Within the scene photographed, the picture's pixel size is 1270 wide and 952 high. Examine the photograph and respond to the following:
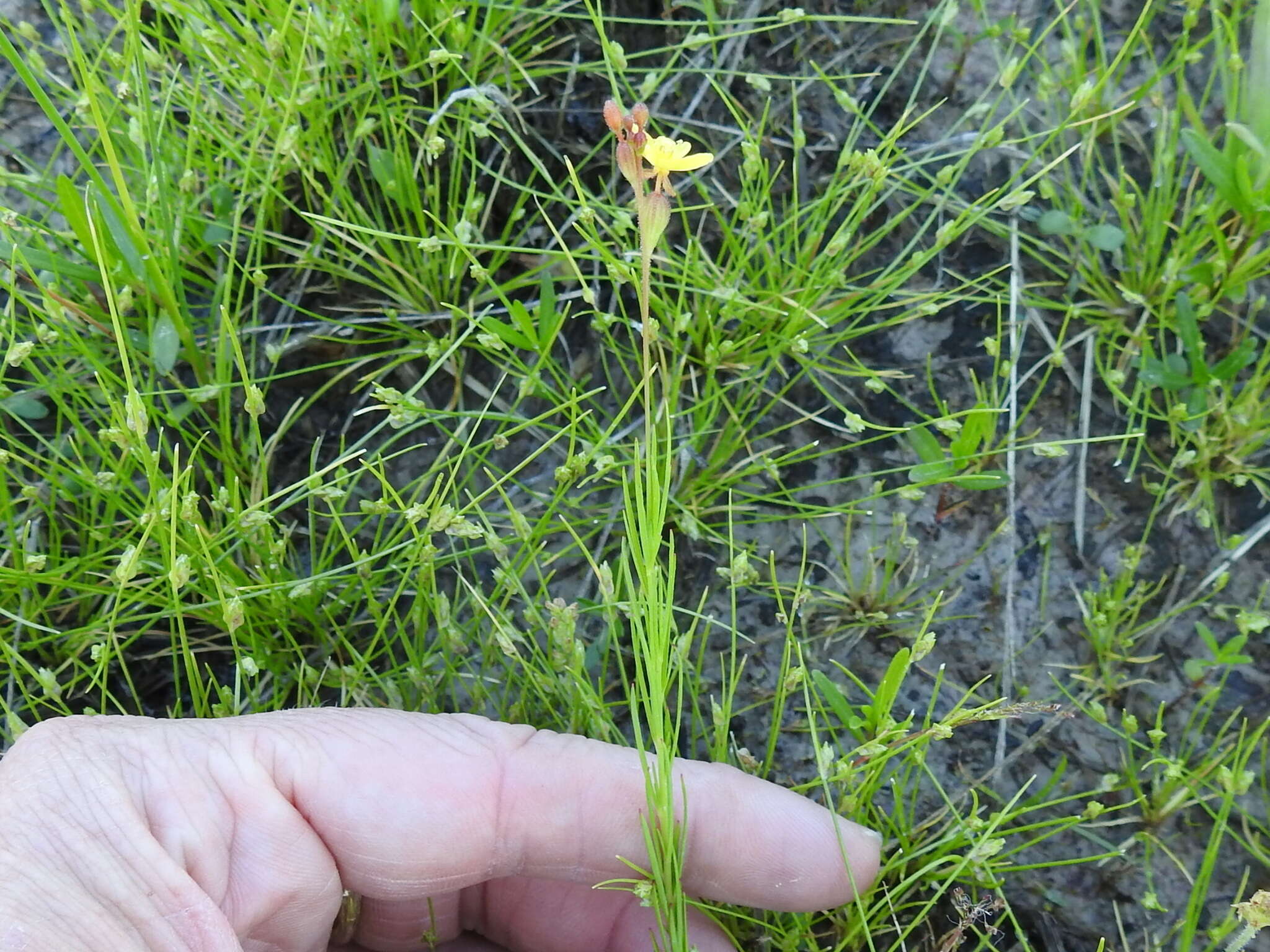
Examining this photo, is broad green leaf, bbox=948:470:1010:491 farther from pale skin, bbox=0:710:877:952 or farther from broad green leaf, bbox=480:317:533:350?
broad green leaf, bbox=480:317:533:350

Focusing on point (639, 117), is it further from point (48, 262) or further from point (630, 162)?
point (48, 262)

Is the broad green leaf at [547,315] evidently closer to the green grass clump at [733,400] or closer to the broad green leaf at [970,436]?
the green grass clump at [733,400]

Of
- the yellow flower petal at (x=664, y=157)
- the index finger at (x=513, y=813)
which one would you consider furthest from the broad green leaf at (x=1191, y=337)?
the yellow flower petal at (x=664, y=157)

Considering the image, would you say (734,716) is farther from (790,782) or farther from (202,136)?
(202,136)

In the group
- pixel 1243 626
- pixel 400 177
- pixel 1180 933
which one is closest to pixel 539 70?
pixel 400 177

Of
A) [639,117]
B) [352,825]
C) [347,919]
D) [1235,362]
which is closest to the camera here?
[639,117]

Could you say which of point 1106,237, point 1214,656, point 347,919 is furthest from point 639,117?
point 1214,656
